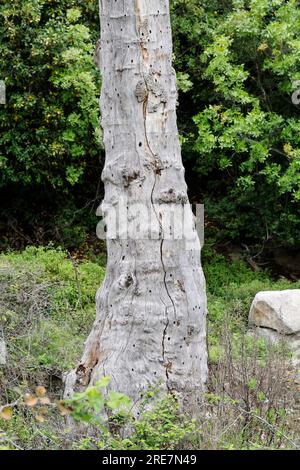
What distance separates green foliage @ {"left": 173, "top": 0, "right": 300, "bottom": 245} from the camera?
457 inches

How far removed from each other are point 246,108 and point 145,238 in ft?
22.4

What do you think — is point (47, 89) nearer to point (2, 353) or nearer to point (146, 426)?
point (2, 353)

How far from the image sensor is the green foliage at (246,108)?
1162cm

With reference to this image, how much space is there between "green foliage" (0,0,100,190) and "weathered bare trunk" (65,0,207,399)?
4843mm

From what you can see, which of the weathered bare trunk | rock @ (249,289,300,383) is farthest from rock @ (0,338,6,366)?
rock @ (249,289,300,383)

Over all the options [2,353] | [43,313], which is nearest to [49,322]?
[43,313]

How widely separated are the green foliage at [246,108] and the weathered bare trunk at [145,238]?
5273mm

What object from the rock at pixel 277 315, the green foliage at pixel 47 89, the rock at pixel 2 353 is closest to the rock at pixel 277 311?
the rock at pixel 277 315

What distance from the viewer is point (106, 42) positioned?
6.49m

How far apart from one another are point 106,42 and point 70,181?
575 centimetres

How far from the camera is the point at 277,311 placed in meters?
9.62

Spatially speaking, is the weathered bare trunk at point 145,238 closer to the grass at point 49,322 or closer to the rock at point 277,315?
the grass at point 49,322

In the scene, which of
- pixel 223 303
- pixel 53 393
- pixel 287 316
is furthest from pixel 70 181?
pixel 53 393

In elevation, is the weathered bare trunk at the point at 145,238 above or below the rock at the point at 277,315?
above
